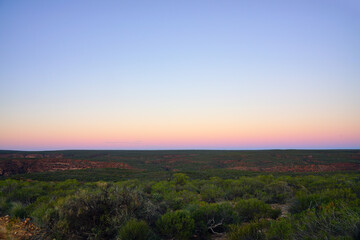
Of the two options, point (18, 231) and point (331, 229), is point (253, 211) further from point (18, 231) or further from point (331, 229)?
point (18, 231)

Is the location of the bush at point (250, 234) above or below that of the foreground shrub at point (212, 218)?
above

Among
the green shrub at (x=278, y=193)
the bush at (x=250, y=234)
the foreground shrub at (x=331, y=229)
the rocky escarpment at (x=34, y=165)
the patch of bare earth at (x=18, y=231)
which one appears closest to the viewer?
the foreground shrub at (x=331, y=229)

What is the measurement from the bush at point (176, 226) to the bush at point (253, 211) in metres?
1.93

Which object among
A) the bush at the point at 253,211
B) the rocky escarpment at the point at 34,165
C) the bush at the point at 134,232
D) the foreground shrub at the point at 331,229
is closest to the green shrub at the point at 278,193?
the bush at the point at 253,211

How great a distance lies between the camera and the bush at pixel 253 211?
638cm

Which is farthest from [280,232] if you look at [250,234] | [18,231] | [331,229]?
[18,231]

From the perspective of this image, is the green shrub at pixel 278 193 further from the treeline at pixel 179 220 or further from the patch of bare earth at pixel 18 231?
the patch of bare earth at pixel 18 231

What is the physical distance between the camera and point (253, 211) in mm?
6613

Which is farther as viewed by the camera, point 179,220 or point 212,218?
point 212,218

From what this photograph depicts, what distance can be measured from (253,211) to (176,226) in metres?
2.85

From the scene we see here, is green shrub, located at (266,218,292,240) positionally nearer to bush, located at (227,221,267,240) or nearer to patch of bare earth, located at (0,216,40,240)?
bush, located at (227,221,267,240)

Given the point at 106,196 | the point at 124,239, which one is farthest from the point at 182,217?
the point at 106,196

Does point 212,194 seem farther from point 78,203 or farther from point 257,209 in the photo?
point 78,203

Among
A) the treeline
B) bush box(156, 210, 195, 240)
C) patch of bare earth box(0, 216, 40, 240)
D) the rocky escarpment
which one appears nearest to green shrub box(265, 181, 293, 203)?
the treeline
